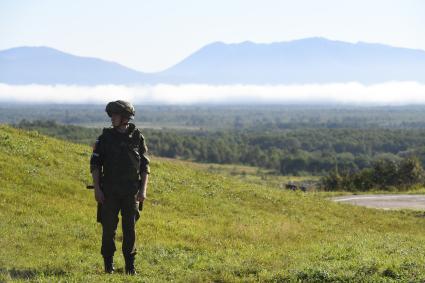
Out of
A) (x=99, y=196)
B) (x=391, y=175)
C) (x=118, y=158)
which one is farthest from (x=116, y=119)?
(x=391, y=175)

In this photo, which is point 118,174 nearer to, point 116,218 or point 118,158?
point 118,158

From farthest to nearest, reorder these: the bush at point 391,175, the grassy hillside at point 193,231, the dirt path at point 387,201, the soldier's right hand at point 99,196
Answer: the bush at point 391,175 → the dirt path at point 387,201 → the grassy hillside at point 193,231 → the soldier's right hand at point 99,196

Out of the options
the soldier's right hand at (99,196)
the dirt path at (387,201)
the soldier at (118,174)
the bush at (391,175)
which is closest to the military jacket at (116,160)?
the soldier at (118,174)

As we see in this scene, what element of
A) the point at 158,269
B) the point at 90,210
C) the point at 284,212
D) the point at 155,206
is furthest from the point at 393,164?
the point at 158,269

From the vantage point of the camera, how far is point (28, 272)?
11320 mm

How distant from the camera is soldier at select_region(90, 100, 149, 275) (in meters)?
11.4

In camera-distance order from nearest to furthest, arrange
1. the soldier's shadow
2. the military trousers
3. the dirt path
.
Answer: the soldier's shadow → the military trousers → the dirt path

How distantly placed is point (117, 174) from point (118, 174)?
20mm

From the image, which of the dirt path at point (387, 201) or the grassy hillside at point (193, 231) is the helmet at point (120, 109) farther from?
the dirt path at point (387, 201)

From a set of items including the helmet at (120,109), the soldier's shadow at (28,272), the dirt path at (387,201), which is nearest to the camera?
the soldier's shadow at (28,272)

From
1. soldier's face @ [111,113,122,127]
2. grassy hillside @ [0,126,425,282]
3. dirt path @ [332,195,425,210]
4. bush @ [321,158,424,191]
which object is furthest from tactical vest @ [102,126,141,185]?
Result: bush @ [321,158,424,191]

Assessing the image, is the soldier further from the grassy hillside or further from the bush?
the bush

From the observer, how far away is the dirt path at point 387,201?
36562 mm

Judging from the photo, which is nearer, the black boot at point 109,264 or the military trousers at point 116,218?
the military trousers at point 116,218
